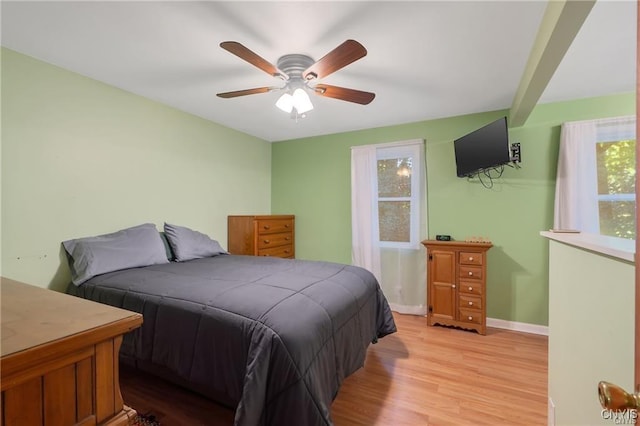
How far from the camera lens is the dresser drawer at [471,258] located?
2.82 metres

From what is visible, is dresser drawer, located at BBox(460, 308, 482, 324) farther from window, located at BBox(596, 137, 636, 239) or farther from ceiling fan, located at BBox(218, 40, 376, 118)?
ceiling fan, located at BBox(218, 40, 376, 118)

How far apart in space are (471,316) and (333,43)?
2.88 metres

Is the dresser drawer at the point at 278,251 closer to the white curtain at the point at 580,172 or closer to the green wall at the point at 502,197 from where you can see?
the green wall at the point at 502,197

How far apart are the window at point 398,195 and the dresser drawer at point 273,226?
4.45 feet

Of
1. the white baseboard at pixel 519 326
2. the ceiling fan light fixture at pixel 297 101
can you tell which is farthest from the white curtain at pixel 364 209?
the ceiling fan light fixture at pixel 297 101

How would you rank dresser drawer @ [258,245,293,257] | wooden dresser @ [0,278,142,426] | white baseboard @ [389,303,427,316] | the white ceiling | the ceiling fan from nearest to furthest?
A: wooden dresser @ [0,278,142,426] → the white ceiling → the ceiling fan → white baseboard @ [389,303,427,316] → dresser drawer @ [258,245,293,257]

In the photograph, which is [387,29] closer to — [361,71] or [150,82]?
[361,71]

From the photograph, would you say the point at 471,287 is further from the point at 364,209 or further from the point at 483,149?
the point at 364,209

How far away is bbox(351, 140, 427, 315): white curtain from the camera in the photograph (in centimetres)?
338

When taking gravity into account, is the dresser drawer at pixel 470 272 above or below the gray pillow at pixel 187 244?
below

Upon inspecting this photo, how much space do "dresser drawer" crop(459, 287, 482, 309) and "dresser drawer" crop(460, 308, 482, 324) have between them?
0.14ft

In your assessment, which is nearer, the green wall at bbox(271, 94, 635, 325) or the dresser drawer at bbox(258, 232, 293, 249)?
the green wall at bbox(271, 94, 635, 325)

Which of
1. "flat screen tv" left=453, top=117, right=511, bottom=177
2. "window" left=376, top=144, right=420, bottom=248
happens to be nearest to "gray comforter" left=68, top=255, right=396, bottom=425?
"window" left=376, top=144, right=420, bottom=248

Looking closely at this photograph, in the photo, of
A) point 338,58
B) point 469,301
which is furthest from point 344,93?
point 469,301
